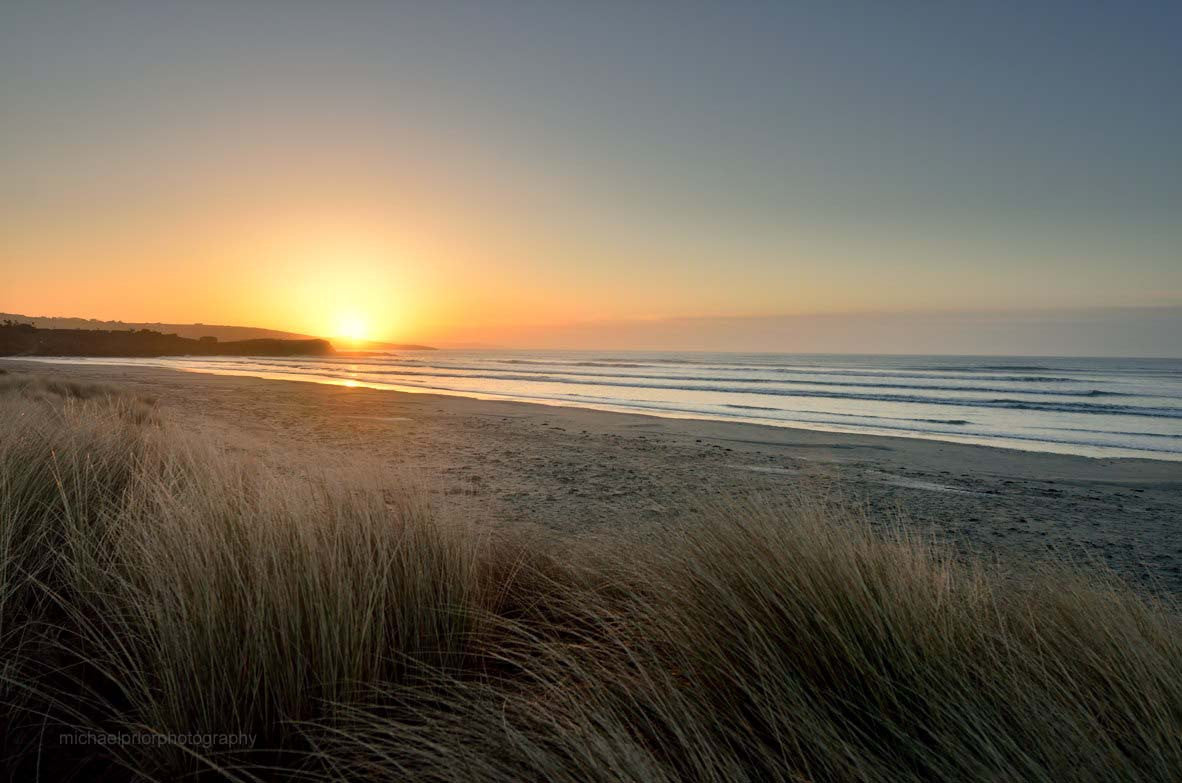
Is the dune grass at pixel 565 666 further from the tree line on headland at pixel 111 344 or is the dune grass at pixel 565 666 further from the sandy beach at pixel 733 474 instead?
the tree line on headland at pixel 111 344

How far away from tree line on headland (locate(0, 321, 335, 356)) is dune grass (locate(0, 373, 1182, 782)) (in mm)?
84388

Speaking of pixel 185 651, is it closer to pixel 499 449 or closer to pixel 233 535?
pixel 233 535

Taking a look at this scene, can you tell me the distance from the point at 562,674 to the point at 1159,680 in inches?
77.4

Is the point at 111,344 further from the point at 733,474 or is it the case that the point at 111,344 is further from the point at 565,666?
the point at 565,666

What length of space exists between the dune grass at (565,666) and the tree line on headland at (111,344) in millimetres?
84388

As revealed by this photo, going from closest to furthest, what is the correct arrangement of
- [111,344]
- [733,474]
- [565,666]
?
1. [565,666]
2. [733,474]
3. [111,344]

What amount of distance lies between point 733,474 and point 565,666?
724cm

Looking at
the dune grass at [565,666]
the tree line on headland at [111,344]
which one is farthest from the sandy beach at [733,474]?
the tree line on headland at [111,344]

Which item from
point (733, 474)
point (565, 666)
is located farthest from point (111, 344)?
point (565, 666)

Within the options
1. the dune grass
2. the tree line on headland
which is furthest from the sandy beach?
the tree line on headland

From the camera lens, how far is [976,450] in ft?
40.9

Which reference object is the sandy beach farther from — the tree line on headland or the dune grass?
the tree line on headland

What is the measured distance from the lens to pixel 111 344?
7431 cm

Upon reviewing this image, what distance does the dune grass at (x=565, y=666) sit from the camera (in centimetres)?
169
